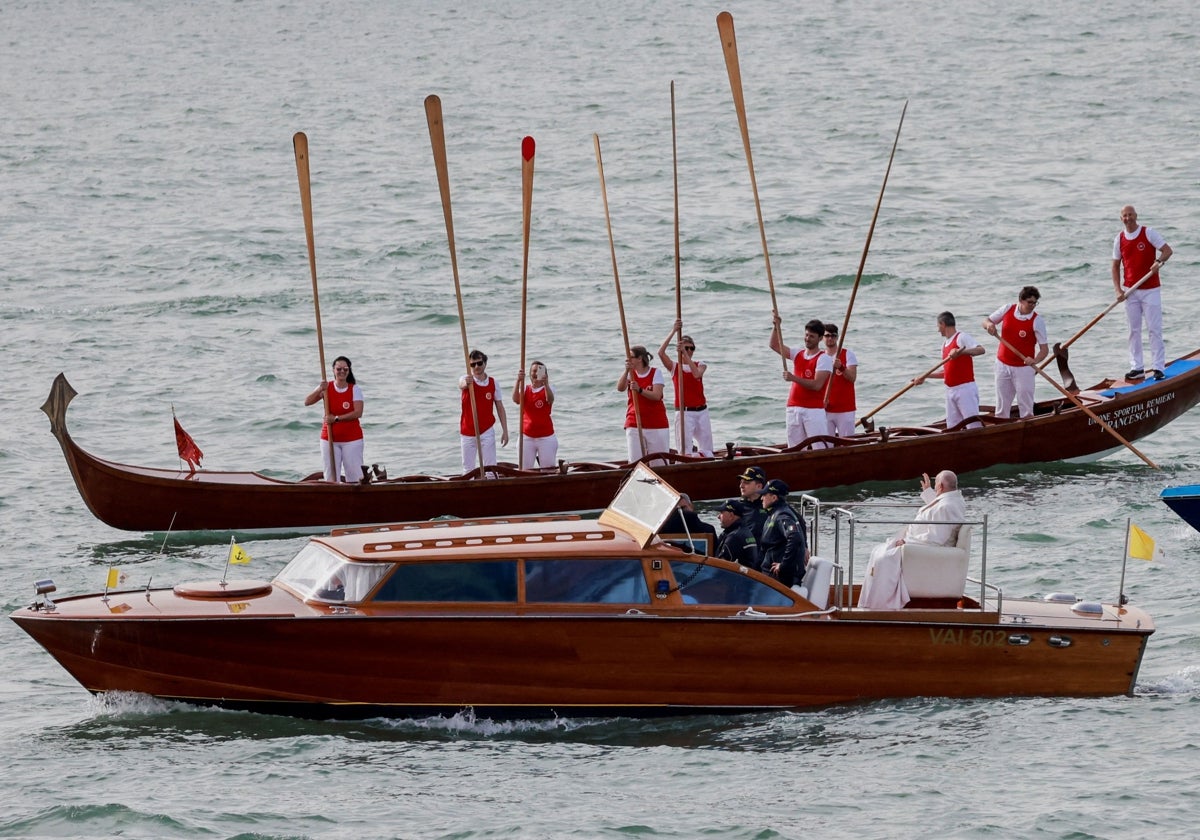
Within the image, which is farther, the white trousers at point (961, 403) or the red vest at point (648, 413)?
the white trousers at point (961, 403)

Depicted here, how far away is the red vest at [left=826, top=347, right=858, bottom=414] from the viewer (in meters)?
20.6

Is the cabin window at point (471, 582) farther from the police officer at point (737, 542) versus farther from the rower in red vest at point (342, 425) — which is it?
the rower in red vest at point (342, 425)

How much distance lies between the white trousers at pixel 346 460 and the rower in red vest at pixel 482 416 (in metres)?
1.18

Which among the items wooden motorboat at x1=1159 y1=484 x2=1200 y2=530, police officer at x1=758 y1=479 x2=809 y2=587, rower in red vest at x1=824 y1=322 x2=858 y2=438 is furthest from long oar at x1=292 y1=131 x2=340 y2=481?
wooden motorboat at x1=1159 y1=484 x2=1200 y2=530

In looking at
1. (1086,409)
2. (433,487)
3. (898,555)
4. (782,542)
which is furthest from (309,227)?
(1086,409)

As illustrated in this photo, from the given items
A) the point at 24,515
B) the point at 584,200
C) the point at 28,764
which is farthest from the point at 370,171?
the point at 28,764

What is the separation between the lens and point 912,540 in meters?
14.1

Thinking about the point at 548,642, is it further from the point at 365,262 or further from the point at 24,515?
the point at 365,262

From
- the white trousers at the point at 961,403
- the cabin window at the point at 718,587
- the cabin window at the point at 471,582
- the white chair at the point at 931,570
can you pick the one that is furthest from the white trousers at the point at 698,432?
the cabin window at the point at 471,582

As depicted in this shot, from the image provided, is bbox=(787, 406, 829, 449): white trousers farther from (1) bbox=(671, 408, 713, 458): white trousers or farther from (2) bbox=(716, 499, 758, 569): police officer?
(2) bbox=(716, 499, 758, 569): police officer

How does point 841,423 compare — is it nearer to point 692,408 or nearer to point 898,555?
point 692,408

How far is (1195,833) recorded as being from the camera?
1184 cm

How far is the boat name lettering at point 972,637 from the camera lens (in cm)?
1347

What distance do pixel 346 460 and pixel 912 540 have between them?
7921 millimetres
